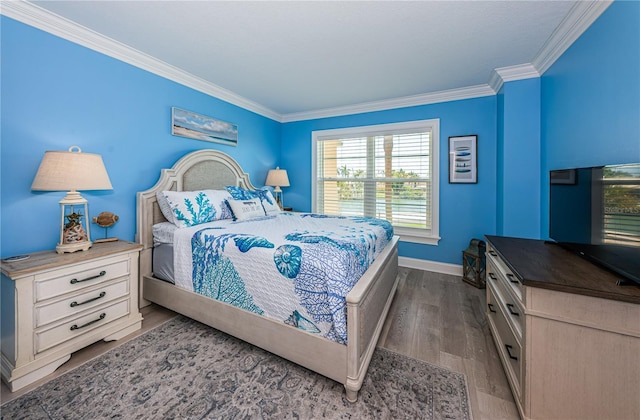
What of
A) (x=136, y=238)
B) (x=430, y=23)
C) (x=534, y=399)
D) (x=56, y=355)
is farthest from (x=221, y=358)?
(x=430, y=23)

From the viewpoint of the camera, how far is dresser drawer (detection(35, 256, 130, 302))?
1579 millimetres

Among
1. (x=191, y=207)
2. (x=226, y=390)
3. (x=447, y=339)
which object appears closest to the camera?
(x=226, y=390)

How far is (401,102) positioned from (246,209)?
2739 millimetres

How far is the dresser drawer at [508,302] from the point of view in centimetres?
133

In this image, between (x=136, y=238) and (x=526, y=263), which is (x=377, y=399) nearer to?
(x=526, y=263)

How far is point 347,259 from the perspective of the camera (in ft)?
5.16

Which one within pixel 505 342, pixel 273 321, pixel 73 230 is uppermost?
pixel 73 230

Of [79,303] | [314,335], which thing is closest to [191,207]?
[79,303]

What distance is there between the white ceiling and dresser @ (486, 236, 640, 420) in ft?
6.30

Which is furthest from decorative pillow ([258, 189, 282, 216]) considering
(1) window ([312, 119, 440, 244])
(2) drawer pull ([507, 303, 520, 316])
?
(2) drawer pull ([507, 303, 520, 316])

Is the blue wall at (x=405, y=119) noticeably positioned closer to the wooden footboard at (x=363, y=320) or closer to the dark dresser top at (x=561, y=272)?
the dark dresser top at (x=561, y=272)

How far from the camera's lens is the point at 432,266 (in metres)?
3.61

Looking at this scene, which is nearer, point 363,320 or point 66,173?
point 363,320

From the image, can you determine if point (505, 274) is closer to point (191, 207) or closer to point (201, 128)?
point (191, 207)
